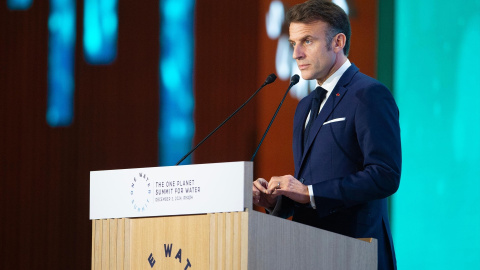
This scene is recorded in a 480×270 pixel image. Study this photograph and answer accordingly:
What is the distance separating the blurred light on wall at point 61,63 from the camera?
14.7 ft

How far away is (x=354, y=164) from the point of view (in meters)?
2.67

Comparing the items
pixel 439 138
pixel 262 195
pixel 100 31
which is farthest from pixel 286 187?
pixel 100 31

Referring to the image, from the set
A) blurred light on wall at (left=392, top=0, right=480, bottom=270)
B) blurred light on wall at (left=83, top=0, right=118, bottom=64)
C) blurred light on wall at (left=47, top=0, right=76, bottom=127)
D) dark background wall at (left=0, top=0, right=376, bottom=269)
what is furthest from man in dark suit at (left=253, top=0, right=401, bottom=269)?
blurred light on wall at (left=47, top=0, right=76, bottom=127)

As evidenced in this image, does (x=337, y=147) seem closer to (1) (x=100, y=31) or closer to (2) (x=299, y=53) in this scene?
(2) (x=299, y=53)

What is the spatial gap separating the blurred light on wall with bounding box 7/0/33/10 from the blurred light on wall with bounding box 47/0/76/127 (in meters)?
0.17

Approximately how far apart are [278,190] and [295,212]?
325 millimetres

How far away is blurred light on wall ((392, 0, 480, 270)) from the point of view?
12.3 ft

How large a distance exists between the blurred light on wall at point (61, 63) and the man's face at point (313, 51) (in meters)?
1.95

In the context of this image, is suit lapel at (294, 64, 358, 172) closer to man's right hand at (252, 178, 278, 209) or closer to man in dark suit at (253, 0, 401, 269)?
man in dark suit at (253, 0, 401, 269)

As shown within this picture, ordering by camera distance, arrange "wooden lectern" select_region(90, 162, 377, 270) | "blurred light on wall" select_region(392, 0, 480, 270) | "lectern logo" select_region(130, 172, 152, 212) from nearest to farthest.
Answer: "wooden lectern" select_region(90, 162, 377, 270), "lectern logo" select_region(130, 172, 152, 212), "blurred light on wall" select_region(392, 0, 480, 270)

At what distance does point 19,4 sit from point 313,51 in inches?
92.9

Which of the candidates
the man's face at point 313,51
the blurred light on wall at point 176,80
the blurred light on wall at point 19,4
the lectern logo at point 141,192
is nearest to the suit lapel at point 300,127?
the man's face at point 313,51

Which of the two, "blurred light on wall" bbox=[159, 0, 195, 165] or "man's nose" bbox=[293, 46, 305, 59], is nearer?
"man's nose" bbox=[293, 46, 305, 59]

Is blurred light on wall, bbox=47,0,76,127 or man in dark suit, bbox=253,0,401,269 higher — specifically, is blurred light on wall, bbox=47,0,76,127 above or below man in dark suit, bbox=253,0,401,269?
above
